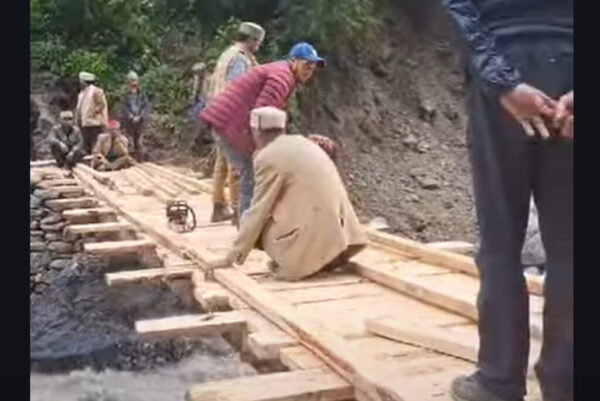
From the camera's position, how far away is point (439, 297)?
3.28m

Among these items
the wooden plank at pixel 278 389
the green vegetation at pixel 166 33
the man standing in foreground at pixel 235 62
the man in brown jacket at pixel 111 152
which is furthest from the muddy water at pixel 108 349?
the green vegetation at pixel 166 33

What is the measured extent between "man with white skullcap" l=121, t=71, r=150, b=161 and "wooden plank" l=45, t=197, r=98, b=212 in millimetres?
3460

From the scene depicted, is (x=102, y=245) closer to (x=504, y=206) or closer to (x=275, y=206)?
(x=275, y=206)

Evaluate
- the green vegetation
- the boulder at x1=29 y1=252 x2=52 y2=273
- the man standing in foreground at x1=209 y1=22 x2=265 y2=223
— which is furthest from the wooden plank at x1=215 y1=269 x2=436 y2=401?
the green vegetation

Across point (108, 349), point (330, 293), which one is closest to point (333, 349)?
point (330, 293)

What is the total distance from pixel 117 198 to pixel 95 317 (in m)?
1.93

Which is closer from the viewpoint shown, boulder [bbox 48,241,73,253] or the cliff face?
boulder [bbox 48,241,73,253]

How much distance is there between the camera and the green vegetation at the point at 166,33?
43.2 ft

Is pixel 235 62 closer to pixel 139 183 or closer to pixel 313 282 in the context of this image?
pixel 313 282

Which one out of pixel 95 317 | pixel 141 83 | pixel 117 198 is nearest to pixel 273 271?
pixel 95 317

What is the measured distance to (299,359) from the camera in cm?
272

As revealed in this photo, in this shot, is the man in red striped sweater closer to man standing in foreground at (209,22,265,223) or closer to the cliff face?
man standing in foreground at (209,22,265,223)

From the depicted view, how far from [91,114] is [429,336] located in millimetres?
8659

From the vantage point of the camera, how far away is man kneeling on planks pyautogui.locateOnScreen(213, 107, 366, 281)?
381cm
